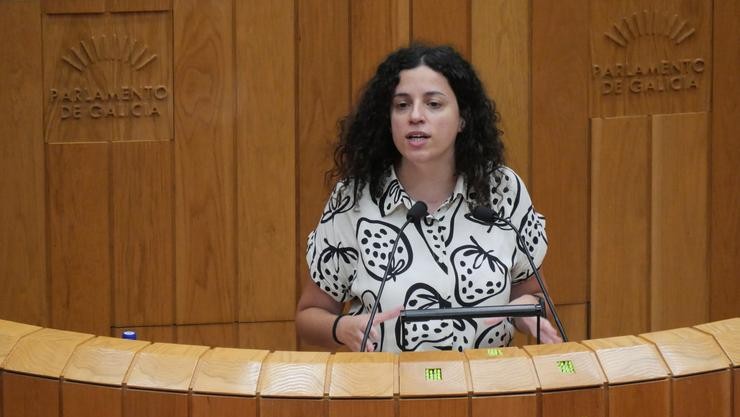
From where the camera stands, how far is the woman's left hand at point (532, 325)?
1832 mm

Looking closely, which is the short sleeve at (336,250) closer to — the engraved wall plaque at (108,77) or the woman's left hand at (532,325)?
the woman's left hand at (532,325)

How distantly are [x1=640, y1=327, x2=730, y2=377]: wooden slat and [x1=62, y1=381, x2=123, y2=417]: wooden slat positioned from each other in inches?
26.0

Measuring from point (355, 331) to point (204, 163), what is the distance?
3.17 feet

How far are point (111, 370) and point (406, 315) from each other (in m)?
0.41

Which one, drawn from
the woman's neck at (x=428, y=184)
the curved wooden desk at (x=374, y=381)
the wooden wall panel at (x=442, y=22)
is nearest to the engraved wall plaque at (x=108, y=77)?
the wooden wall panel at (x=442, y=22)

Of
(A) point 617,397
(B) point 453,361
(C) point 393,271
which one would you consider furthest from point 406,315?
(C) point 393,271

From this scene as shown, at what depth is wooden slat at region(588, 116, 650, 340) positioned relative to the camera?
2889 millimetres

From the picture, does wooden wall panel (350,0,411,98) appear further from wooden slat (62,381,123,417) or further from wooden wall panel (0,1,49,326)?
wooden slat (62,381,123,417)

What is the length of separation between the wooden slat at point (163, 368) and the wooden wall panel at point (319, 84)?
1384 millimetres

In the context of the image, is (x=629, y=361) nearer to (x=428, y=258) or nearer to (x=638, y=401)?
(x=638, y=401)

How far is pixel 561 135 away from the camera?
2.86m

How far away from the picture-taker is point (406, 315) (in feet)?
5.18

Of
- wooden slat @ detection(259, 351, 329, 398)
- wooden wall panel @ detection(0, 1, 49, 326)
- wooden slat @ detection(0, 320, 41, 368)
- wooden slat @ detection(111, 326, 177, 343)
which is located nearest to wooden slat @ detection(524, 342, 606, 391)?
wooden slat @ detection(259, 351, 329, 398)

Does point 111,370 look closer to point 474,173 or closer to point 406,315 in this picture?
point 406,315
